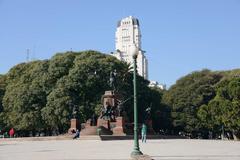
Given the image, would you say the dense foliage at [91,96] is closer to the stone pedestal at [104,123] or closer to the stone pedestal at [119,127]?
the stone pedestal at [104,123]

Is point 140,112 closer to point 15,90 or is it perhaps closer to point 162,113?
point 162,113

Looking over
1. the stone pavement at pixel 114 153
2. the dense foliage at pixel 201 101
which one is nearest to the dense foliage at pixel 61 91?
the dense foliage at pixel 201 101

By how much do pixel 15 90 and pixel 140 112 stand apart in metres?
18.5

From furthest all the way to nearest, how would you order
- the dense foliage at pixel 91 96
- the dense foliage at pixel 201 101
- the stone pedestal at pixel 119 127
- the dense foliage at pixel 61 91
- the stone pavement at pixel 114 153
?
the dense foliage at pixel 61 91
the dense foliage at pixel 91 96
the dense foliage at pixel 201 101
the stone pedestal at pixel 119 127
the stone pavement at pixel 114 153

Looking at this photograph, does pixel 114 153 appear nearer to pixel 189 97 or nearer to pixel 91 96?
pixel 91 96

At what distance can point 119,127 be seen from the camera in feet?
142

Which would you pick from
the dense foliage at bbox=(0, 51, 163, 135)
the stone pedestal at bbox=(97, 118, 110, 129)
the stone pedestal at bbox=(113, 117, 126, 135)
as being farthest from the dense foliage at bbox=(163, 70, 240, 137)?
the stone pedestal at bbox=(97, 118, 110, 129)

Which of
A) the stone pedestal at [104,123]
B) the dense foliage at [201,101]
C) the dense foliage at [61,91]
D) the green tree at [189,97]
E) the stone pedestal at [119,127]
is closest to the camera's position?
the stone pedestal at [119,127]

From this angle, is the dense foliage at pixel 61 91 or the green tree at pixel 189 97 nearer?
the dense foliage at pixel 61 91

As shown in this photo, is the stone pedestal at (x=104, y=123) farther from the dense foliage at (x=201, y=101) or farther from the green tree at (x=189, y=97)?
the green tree at (x=189, y=97)

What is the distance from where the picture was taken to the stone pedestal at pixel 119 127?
1683 inches

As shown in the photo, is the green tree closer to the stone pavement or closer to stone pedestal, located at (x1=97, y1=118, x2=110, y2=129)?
stone pedestal, located at (x1=97, y1=118, x2=110, y2=129)

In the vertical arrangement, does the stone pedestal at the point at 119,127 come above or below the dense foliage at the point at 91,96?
below

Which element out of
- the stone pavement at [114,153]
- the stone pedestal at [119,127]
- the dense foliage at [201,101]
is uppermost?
the dense foliage at [201,101]
